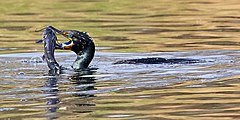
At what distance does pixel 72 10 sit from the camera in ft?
72.6

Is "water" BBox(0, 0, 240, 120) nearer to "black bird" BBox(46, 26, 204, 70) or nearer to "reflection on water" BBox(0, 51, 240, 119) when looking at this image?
"reflection on water" BBox(0, 51, 240, 119)

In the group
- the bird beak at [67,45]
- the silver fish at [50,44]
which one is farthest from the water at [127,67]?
the bird beak at [67,45]

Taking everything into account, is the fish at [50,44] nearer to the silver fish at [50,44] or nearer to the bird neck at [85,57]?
the silver fish at [50,44]

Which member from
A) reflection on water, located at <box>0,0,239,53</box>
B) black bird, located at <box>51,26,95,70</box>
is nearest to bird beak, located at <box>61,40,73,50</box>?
black bird, located at <box>51,26,95,70</box>

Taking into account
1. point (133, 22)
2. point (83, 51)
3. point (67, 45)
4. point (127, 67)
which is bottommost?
point (133, 22)

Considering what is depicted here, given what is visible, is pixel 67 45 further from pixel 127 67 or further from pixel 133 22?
pixel 133 22

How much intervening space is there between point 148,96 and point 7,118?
5.70ft

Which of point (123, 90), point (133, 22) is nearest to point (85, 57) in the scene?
point (123, 90)

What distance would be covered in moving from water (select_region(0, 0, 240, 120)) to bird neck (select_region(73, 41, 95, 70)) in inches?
7.3

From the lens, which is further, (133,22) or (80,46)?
(133,22)

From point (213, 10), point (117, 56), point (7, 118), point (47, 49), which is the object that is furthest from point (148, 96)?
point (213, 10)

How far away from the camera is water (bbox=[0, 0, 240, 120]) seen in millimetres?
8672

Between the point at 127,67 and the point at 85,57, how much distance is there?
2.19 ft

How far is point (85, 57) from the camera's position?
12242mm
